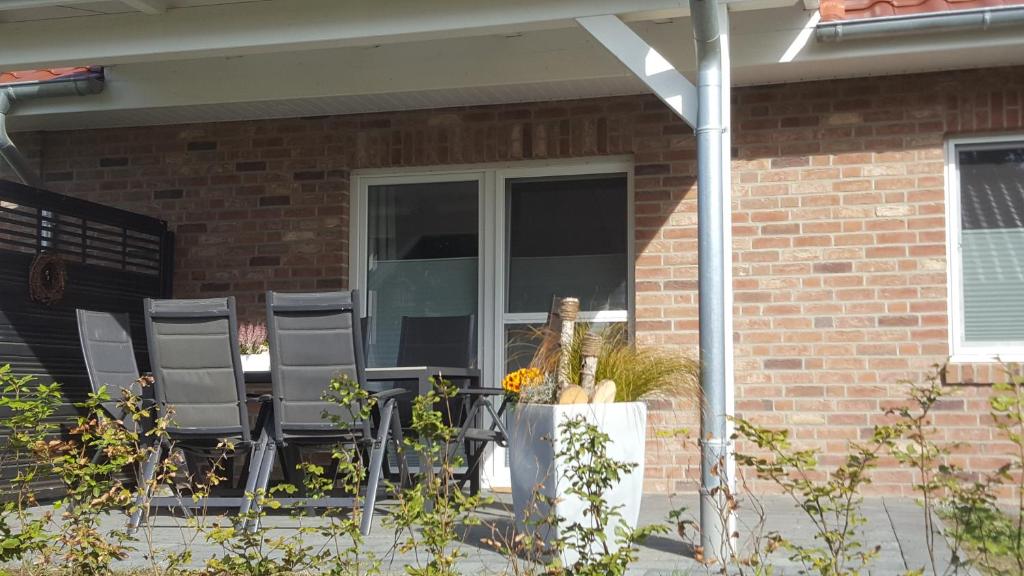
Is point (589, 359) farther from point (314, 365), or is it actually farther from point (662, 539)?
point (314, 365)

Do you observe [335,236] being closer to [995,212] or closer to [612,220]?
[612,220]

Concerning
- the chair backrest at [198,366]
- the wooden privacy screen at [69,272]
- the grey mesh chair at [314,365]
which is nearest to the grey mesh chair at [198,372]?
the chair backrest at [198,366]

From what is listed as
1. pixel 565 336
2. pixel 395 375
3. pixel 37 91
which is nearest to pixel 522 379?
pixel 565 336

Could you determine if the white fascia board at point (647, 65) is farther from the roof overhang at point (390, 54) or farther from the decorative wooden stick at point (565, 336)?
the decorative wooden stick at point (565, 336)

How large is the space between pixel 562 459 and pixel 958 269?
3.02m

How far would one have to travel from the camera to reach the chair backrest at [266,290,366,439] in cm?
479

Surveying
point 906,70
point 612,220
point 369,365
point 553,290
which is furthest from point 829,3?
point 369,365

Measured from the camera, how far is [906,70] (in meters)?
5.96

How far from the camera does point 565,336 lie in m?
4.25

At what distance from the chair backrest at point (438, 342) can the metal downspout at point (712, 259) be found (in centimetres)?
233

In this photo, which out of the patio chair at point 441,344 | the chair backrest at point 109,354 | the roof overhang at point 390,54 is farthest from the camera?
the patio chair at point 441,344

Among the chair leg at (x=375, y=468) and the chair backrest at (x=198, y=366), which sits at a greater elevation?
the chair backrest at (x=198, y=366)

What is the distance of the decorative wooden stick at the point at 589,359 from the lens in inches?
164

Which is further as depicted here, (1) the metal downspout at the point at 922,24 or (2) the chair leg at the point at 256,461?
(1) the metal downspout at the point at 922,24
